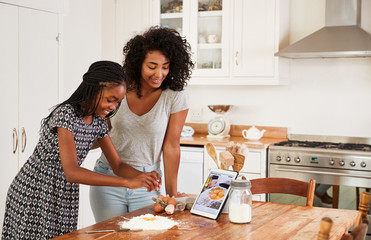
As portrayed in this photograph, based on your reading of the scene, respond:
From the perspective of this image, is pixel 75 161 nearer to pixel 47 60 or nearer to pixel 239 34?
pixel 47 60

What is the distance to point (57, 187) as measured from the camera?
1929 mm

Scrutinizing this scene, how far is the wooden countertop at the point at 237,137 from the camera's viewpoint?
4.00 meters

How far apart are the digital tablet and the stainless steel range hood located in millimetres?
2153

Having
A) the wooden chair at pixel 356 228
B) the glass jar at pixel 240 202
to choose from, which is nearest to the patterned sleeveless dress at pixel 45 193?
the glass jar at pixel 240 202

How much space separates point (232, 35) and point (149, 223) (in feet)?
8.91

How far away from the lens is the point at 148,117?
2.25 m

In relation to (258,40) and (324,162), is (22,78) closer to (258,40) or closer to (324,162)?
(258,40)

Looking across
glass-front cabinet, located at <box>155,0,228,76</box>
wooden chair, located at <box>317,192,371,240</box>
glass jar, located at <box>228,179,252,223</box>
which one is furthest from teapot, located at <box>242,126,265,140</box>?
wooden chair, located at <box>317,192,371,240</box>

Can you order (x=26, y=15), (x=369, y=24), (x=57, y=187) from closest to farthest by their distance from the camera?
1. (x=57, y=187)
2. (x=26, y=15)
3. (x=369, y=24)

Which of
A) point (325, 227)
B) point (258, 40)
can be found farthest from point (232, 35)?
point (325, 227)

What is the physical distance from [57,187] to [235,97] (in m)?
2.85

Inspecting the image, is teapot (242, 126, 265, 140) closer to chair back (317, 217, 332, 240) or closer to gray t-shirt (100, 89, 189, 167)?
gray t-shirt (100, 89, 189, 167)

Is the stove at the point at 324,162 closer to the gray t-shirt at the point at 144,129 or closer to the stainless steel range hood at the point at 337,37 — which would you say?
the stainless steel range hood at the point at 337,37

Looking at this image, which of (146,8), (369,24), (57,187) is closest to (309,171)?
(369,24)
